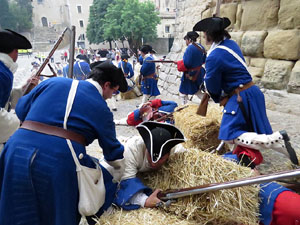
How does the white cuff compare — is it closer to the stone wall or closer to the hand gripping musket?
the hand gripping musket

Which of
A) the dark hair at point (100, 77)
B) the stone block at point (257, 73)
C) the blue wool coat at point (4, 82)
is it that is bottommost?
the stone block at point (257, 73)

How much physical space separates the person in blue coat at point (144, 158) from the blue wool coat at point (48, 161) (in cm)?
34

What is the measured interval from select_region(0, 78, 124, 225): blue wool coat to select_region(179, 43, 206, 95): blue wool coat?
12.6 ft

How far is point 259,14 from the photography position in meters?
4.84

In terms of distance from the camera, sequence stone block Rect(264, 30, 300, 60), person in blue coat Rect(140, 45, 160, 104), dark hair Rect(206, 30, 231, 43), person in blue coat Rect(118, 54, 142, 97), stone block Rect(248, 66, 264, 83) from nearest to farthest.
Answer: dark hair Rect(206, 30, 231, 43) < stone block Rect(264, 30, 300, 60) < stone block Rect(248, 66, 264, 83) < person in blue coat Rect(140, 45, 160, 104) < person in blue coat Rect(118, 54, 142, 97)

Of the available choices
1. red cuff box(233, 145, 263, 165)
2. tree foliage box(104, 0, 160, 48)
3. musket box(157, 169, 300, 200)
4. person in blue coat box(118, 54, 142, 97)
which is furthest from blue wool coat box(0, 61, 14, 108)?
tree foliage box(104, 0, 160, 48)

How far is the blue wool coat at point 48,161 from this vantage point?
Answer: 57.6 inches

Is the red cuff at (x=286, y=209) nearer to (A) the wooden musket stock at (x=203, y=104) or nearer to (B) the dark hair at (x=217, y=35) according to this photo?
(A) the wooden musket stock at (x=203, y=104)

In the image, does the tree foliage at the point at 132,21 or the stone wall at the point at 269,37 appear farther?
the tree foliage at the point at 132,21

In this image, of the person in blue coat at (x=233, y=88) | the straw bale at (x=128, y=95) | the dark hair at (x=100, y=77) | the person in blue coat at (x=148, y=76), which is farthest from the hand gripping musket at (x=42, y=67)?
the straw bale at (x=128, y=95)

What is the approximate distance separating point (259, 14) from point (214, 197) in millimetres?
4571

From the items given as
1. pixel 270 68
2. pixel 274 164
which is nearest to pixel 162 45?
pixel 270 68

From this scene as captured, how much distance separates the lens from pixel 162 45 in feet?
115

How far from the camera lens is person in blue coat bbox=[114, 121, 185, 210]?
1.73 m
